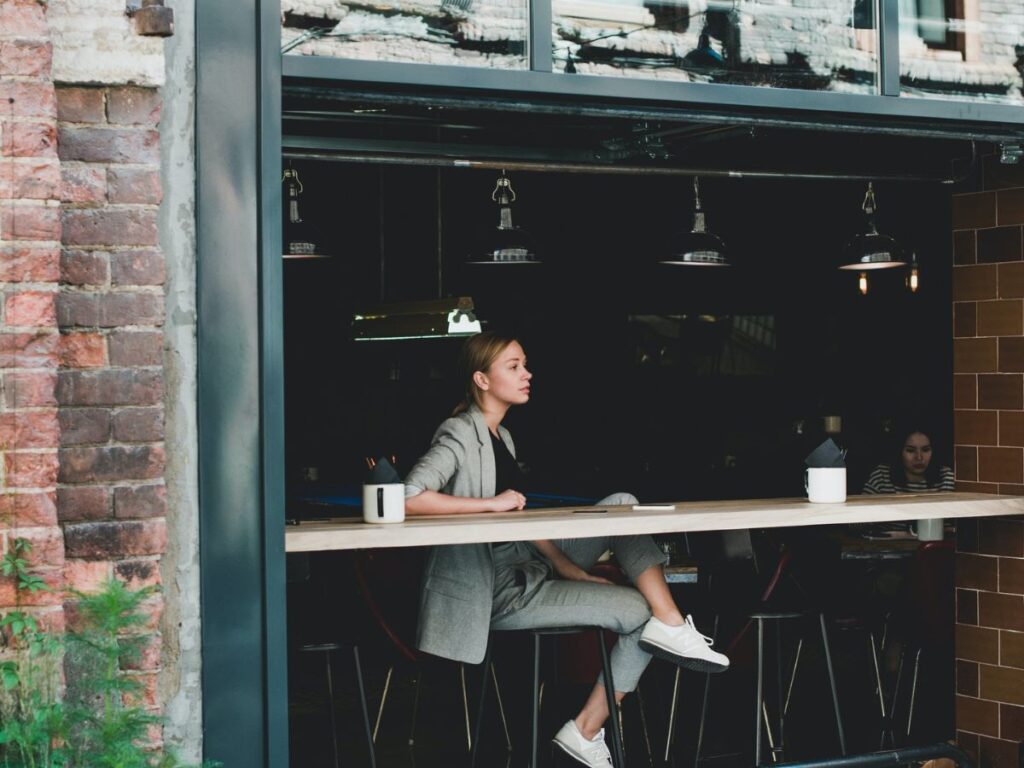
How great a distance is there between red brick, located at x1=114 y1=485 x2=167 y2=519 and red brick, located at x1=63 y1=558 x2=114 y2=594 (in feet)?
0.42

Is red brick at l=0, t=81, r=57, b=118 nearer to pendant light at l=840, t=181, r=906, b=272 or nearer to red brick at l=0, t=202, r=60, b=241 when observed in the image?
red brick at l=0, t=202, r=60, b=241

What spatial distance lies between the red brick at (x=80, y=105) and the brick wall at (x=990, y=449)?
3489 millimetres

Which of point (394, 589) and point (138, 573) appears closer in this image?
point (138, 573)

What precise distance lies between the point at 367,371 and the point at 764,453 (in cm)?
389

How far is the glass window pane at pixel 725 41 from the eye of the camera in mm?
3752

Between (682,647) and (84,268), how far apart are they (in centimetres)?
244

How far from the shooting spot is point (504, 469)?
16.0 ft

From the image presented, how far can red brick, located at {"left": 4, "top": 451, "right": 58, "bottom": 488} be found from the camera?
114 inches

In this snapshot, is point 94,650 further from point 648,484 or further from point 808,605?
point 648,484

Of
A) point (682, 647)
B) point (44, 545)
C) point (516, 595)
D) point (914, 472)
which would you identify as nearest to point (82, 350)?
point (44, 545)

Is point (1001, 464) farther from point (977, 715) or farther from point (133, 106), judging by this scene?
point (133, 106)

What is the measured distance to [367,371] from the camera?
1156 cm

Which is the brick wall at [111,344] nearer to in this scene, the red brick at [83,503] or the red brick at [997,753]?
the red brick at [83,503]

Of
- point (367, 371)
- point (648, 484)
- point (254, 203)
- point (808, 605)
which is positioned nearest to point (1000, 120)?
point (808, 605)
